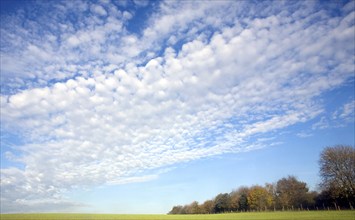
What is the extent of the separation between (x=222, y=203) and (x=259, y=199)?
101ft

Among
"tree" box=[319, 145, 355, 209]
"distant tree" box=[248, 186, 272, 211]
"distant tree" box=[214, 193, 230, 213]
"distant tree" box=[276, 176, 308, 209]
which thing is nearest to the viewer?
"tree" box=[319, 145, 355, 209]

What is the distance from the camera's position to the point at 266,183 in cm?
14862

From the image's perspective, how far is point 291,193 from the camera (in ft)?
397

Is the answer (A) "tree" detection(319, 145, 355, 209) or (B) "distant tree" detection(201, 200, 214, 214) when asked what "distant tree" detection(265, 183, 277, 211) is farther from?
(A) "tree" detection(319, 145, 355, 209)

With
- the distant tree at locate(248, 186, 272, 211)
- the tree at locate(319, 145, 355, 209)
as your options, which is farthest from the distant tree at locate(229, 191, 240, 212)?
the tree at locate(319, 145, 355, 209)

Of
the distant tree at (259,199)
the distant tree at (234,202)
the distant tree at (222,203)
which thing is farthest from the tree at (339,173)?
the distant tree at (222,203)

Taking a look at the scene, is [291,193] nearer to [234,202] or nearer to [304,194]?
[304,194]

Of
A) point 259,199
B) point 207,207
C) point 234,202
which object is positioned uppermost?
point 259,199

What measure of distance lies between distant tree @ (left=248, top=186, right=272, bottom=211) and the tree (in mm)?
57232

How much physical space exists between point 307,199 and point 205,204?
3508 inches

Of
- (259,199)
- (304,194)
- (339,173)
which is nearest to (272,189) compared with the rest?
(259,199)

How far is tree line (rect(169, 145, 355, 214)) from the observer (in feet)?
243

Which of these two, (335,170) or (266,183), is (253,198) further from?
(335,170)

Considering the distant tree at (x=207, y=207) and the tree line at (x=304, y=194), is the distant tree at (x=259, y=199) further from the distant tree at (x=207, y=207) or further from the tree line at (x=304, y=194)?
the distant tree at (x=207, y=207)
